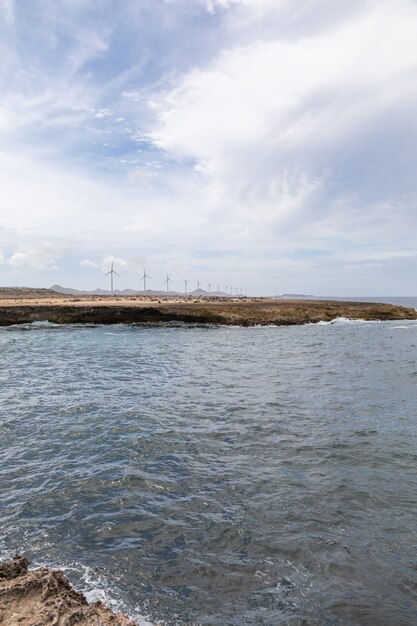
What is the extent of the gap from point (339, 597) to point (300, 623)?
82 cm

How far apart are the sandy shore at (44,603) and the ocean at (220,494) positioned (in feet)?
1.88

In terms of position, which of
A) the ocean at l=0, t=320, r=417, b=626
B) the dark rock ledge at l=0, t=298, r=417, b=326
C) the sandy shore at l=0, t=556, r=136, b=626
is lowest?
the ocean at l=0, t=320, r=417, b=626

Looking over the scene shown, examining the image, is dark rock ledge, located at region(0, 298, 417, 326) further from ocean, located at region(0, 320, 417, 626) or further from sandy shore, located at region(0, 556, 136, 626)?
sandy shore, located at region(0, 556, 136, 626)

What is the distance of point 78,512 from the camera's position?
7.79 metres

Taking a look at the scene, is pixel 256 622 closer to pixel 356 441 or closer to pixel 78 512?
pixel 78 512

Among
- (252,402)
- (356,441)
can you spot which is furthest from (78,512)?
(252,402)

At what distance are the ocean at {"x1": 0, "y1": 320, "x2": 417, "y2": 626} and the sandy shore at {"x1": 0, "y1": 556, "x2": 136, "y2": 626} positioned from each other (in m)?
0.57

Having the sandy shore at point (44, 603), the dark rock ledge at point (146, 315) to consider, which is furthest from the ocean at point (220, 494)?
the dark rock ledge at point (146, 315)

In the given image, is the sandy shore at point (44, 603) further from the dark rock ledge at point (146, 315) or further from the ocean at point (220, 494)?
the dark rock ledge at point (146, 315)

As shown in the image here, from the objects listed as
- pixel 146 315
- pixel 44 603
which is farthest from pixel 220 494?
pixel 146 315

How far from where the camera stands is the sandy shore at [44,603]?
179 inches

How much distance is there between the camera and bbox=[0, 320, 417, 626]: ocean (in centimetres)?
572

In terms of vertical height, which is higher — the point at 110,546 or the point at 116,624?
the point at 116,624

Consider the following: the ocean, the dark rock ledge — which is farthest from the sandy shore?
the dark rock ledge
